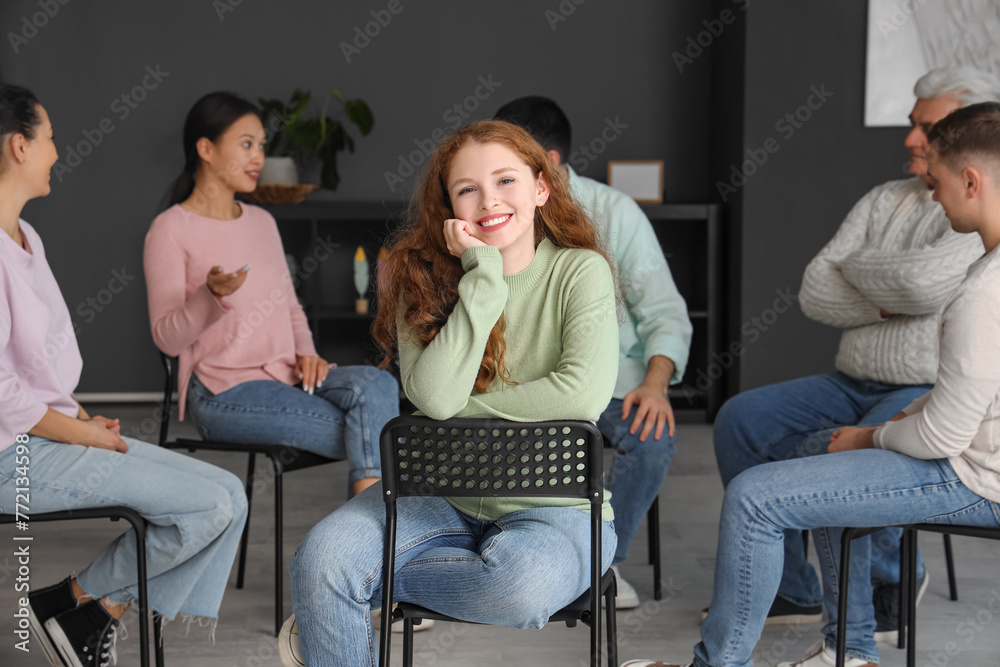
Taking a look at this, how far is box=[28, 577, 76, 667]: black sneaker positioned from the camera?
1824 mm

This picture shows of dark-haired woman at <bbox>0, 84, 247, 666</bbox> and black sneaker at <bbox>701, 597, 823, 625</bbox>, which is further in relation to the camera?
black sneaker at <bbox>701, 597, 823, 625</bbox>

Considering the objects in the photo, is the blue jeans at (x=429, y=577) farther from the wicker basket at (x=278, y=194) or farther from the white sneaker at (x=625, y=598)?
the wicker basket at (x=278, y=194)

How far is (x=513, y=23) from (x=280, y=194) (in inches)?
61.8

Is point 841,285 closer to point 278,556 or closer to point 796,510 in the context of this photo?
point 796,510

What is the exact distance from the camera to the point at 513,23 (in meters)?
4.86

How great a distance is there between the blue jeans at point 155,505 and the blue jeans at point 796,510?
3.25 feet

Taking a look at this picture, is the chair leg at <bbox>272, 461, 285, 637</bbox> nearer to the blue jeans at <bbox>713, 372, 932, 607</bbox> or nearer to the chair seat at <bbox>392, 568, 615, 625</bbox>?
the chair seat at <bbox>392, 568, 615, 625</bbox>

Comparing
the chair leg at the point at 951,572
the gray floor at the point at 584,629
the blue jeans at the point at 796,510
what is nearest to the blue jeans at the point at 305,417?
the gray floor at the point at 584,629

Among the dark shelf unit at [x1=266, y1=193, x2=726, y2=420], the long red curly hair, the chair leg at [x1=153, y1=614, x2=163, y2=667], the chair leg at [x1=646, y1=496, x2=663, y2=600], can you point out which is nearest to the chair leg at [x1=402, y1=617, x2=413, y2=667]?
the long red curly hair

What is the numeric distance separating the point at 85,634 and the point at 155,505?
371mm

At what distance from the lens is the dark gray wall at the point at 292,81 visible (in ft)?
15.6

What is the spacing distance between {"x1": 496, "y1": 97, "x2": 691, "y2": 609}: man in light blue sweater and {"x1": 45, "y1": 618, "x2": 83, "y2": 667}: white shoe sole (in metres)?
1.24

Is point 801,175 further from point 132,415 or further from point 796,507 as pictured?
point 132,415

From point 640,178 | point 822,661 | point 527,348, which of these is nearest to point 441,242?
point 527,348
